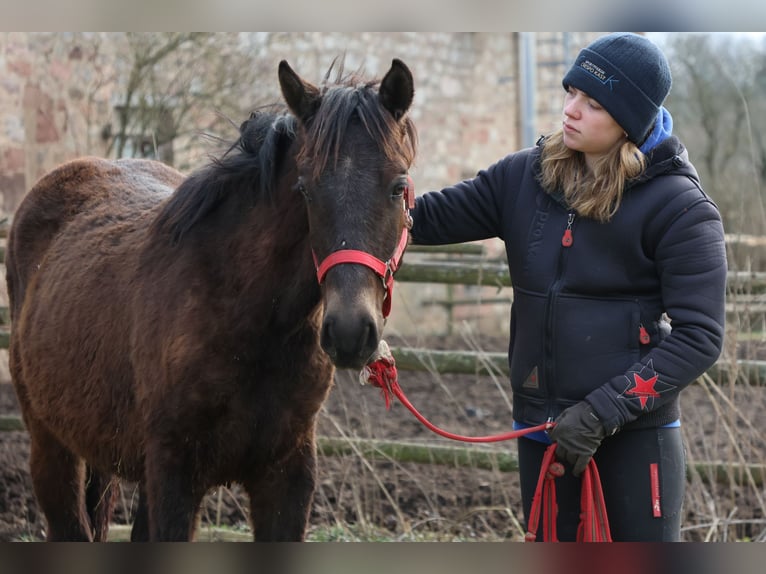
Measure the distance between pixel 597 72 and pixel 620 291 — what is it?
0.64 m

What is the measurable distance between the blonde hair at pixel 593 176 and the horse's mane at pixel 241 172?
84 cm

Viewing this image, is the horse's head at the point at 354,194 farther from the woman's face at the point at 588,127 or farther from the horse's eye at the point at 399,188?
the woman's face at the point at 588,127

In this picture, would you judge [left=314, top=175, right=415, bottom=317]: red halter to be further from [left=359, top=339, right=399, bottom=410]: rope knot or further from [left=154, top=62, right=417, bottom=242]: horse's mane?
[left=359, top=339, right=399, bottom=410]: rope knot

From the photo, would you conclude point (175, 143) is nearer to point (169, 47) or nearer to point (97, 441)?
point (169, 47)

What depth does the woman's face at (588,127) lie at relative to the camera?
8.96ft

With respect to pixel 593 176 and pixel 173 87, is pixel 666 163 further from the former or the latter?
pixel 173 87

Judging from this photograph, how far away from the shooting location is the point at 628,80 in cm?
270

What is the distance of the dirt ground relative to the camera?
193 inches

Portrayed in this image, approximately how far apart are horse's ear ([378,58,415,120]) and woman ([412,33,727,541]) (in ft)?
1.55

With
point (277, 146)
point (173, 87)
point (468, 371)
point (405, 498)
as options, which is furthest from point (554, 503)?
point (173, 87)

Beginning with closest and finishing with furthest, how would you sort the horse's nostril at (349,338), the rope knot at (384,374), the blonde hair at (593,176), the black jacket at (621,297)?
the horse's nostril at (349,338) → the black jacket at (621,297) → the blonde hair at (593,176) → the rope knot at (384,374)

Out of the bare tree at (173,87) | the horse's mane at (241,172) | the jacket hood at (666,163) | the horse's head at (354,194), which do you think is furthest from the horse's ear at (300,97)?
the bare tree at (173,87)

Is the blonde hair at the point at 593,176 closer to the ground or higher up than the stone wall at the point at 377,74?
closer to the ground

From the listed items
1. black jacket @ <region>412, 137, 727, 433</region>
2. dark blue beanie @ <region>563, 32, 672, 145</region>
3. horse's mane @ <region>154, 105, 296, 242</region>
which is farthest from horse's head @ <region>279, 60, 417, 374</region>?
dark blue beanie @ <region>563, 32, 672, 145</region>
